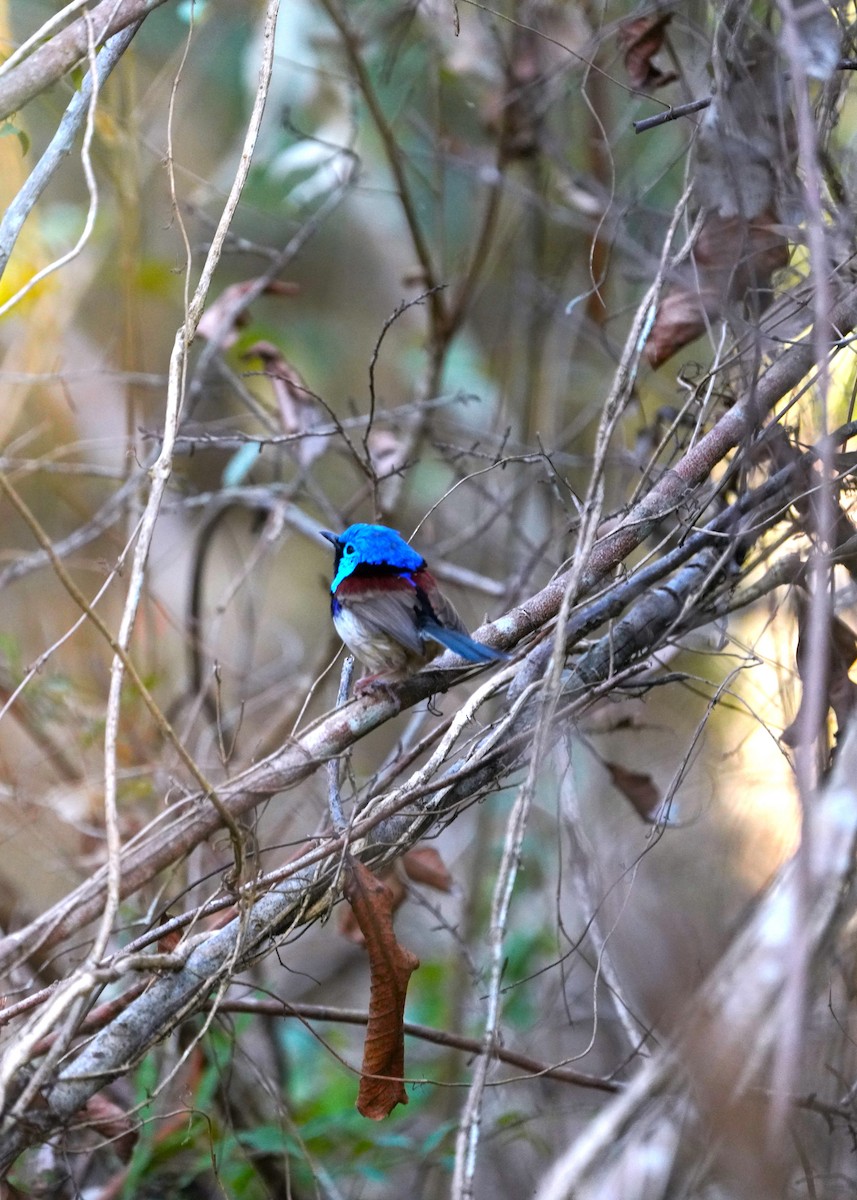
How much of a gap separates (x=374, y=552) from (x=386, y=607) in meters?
0.33

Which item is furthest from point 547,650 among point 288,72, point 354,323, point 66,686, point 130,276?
point 354,323

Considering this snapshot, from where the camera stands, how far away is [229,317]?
4.22m

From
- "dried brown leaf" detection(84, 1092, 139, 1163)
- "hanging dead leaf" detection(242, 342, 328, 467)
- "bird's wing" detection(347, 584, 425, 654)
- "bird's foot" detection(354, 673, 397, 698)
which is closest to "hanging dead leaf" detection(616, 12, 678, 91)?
"hanging dead leaf" detection(242, 342, 328, 467)

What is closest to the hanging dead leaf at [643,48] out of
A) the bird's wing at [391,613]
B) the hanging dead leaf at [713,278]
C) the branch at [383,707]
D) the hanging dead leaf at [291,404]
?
the hanging dead leaf at [713,278]

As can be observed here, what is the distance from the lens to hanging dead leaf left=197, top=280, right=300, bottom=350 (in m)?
4.20

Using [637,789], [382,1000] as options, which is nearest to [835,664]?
[637,789]

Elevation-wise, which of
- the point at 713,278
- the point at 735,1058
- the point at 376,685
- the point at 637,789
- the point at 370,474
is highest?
the point at 713,278

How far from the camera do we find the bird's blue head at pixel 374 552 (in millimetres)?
3570

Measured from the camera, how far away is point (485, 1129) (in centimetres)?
432

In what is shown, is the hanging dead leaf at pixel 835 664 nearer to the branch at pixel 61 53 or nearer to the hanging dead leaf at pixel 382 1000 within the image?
the hanging dead leaf at pixel 382 1000

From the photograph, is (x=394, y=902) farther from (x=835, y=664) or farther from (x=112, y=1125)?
(x=835, y=664)

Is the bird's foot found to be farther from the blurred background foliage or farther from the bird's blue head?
the bird's blue head

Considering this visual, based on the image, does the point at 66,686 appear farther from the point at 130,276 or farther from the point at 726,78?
the point at 726,78

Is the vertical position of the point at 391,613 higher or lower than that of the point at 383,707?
higher
